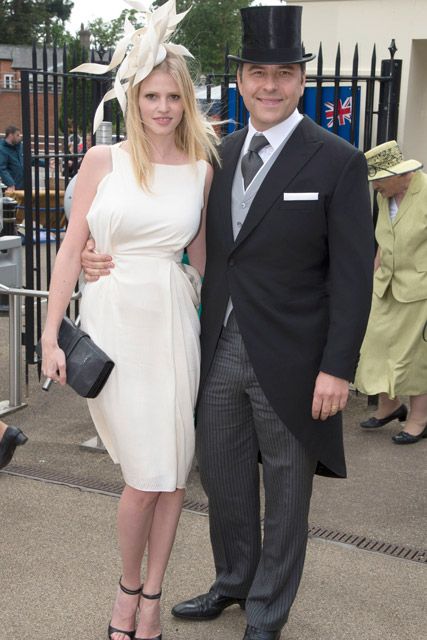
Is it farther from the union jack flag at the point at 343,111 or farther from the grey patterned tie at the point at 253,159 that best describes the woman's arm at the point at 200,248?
the union jack flag at the point at 343,111

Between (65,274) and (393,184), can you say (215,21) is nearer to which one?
(393,184)

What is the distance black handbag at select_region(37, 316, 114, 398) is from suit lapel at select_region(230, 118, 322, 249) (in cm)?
56

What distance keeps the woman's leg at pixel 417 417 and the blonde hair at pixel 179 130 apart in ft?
9.55

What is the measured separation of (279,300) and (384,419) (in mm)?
3066

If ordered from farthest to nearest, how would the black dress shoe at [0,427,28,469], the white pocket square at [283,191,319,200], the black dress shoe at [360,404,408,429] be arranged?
the black dress shoe at [360,404,408,429] → the black dress shoe at [0,427,28,469] → the white pocket square at [283,191,319,200]

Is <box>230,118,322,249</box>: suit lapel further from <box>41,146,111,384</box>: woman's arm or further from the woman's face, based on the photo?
<box>41,146,111,384</box>: woman's arm

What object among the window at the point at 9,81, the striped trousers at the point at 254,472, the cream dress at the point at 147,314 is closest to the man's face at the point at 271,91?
the cream dress at the point at 147,314

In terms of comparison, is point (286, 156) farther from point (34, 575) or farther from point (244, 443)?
point (34, 575)

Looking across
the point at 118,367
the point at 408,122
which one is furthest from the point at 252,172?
the point at 408,122

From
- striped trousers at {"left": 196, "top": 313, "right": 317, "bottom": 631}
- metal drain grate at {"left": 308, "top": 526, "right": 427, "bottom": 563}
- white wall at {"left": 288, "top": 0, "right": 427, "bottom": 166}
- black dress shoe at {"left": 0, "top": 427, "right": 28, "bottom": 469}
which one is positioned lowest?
metal drain grate at {"left": 308, "top": 526, "right": 427, "bottom": 563}

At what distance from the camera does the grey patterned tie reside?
2990mm

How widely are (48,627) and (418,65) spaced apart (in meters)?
6.30

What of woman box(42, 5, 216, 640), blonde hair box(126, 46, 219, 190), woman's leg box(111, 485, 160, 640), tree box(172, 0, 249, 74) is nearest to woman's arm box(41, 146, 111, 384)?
woman box(42, 5, 216, 640)

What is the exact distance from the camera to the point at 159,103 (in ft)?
9.81
